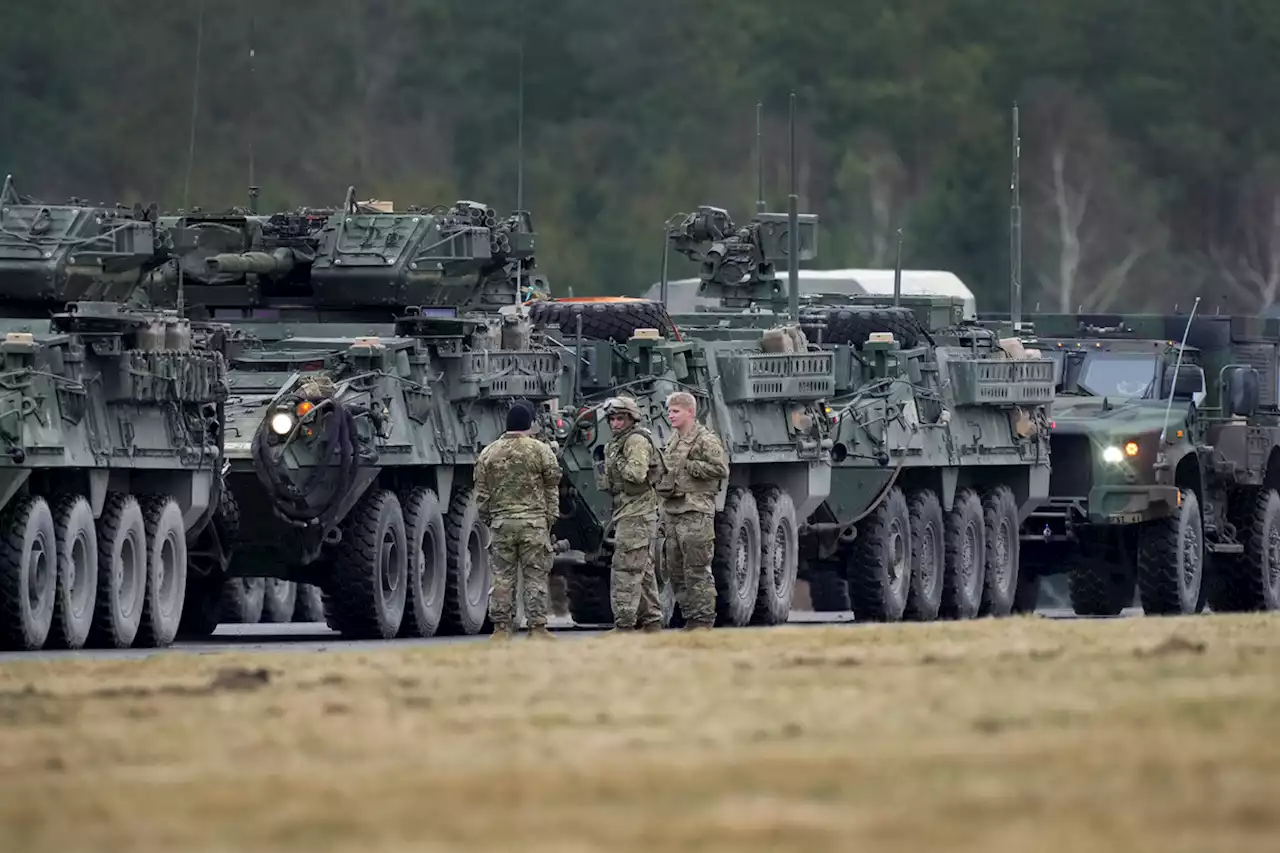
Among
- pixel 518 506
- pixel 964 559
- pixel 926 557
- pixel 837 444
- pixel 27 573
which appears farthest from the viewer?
pixel 964 559

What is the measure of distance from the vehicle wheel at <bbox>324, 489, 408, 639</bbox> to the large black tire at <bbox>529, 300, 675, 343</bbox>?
322 centimetres

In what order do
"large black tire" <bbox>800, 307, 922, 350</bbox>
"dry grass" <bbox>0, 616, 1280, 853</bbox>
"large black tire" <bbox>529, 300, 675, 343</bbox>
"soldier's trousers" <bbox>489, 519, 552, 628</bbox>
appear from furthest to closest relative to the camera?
"large black tire" <bbox>800, 307, 922, 350</bbox> < "large black tire" <bbox>529, 300, 675, 343</bbox> < "soldier's trousers" <bbox>489, 519, 552, 628</bbox> < "dry grass" <bbox>0, 616, 1280, 853</bbox>

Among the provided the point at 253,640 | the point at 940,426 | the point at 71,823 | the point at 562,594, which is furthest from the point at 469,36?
the point at 71,823

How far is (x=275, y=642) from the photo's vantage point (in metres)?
23.7

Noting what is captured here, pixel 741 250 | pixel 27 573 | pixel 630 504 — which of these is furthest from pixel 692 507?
pixel 741 250

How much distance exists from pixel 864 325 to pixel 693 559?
890 cm

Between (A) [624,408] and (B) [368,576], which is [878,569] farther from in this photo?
(A) [624,408]

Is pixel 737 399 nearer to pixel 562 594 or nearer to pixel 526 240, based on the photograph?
pixel 526 240

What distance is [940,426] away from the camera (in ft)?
96.3

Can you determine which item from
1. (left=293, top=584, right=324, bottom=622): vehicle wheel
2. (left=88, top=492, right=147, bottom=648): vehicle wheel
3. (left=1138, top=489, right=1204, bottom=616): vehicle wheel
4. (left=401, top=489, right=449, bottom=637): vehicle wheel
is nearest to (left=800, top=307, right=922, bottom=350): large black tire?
(left=1138, top=489, right=1204, bottom=616): vehicle wheel

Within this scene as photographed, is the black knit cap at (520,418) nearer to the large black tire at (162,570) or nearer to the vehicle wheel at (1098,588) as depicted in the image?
the large black tire at (162,570)

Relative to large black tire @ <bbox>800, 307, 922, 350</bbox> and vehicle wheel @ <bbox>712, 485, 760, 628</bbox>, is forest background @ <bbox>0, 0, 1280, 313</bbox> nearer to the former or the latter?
large black tire @ <bbox>800, 307, 922, 350</bbox>

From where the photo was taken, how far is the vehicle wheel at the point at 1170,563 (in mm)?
29094

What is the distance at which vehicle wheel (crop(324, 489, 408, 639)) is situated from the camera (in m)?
23.2
